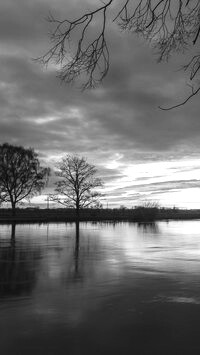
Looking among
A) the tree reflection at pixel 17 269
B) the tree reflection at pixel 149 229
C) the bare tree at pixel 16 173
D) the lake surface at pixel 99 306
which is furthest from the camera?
the bare tree at pixel 16 173

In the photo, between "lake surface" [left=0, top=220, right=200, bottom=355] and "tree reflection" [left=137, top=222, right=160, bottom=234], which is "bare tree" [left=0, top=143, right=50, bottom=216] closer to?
"tree reflection" [left=137, top=222, right=160, bottom=234]

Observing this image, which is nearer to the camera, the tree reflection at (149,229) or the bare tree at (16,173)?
the tree reflection at (149,229)

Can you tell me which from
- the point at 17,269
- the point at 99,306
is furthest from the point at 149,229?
the point at 99,306

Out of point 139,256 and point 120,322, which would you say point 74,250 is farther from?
point 120,322

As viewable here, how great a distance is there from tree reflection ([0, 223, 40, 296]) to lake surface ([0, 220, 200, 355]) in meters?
0.03

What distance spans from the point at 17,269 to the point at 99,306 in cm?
564

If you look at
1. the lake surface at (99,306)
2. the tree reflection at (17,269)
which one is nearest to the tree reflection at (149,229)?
the tree reflection at (17,269)

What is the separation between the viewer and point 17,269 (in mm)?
13648

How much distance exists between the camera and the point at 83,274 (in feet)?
41.5

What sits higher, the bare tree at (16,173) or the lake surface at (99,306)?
the bare tree at (16,173)

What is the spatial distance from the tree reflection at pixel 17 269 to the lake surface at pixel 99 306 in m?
0.03

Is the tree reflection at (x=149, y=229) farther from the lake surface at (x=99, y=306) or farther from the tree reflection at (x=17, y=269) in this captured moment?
the lake surface at (x=99, y=306)

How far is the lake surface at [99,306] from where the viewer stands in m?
6.37

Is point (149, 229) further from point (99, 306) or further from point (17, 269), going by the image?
point (99, 306)
